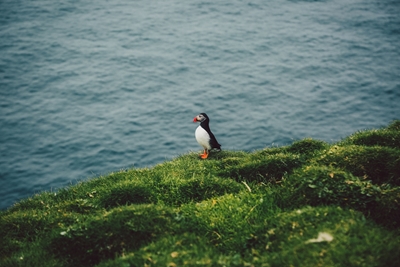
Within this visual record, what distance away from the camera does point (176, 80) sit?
172 feet

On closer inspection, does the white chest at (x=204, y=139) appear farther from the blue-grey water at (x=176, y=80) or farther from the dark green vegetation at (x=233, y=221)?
the blue-grey water at (x=176, y=80)

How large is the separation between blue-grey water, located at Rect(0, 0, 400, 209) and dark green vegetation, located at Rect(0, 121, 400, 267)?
18.3m

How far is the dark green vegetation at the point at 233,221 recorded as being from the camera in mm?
5168

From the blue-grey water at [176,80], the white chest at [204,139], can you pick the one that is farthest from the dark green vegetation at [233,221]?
the blue-grey water at [176,80]

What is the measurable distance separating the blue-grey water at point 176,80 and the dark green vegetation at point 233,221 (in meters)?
18.3

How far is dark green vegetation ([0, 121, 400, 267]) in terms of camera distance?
517cm

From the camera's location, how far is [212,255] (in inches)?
211

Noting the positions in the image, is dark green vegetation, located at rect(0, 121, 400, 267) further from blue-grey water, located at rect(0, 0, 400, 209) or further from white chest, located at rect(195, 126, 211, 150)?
blue-grey water, located at rect(0, 0, 400, 209)

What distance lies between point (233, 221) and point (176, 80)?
46656 millimetres

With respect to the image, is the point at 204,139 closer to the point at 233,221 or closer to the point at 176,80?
the point at 233,221

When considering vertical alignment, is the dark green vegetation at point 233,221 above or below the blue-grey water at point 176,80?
above

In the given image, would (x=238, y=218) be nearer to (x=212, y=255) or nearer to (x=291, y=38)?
(x=212, y=255)

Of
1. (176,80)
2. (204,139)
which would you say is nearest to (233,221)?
(204,139)

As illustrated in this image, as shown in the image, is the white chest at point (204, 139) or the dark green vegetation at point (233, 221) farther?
the white chest at point (204, 139)
